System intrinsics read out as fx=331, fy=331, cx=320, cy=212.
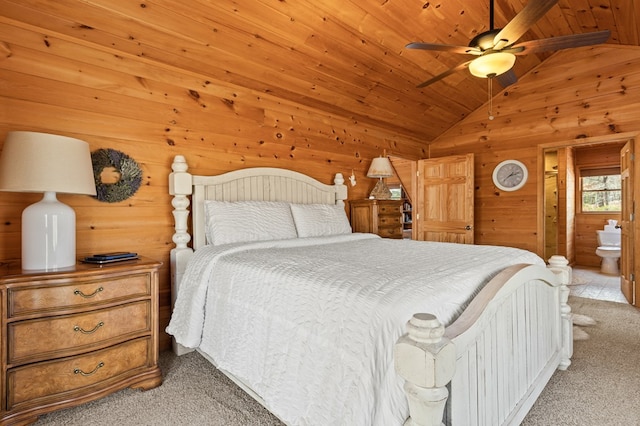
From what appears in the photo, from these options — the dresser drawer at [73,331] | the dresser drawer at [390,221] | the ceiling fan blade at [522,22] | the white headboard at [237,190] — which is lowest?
the dresser drawer at [73,331]

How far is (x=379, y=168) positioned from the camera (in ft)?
13.3

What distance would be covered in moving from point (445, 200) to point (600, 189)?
151 inches

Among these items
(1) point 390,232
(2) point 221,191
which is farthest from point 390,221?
(2) point 221,191

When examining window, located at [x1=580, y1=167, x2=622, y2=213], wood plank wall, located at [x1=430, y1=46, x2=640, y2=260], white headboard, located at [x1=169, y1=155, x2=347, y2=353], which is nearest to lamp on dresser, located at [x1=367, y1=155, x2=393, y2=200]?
white headboard, located at [x1=169, y1=155, x2=347, y2=353]

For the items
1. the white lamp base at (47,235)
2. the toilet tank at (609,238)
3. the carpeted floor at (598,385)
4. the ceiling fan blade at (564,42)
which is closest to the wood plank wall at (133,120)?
the white lamp base at (47,235)

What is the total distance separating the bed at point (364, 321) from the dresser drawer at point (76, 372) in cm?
27

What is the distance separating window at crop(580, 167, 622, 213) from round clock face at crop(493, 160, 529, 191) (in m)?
3.03

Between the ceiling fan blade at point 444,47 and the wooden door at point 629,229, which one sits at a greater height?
the ceiling fan blade at point 444,47

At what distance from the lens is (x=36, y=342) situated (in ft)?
5.28

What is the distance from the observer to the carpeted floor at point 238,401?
65.8 inches

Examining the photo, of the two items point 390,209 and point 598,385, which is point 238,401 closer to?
point 598,385

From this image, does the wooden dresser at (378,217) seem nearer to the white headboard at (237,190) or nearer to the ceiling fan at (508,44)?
the white headboard at (237,190)

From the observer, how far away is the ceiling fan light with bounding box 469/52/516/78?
2.13 meters

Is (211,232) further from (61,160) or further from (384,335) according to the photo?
(384,335)
